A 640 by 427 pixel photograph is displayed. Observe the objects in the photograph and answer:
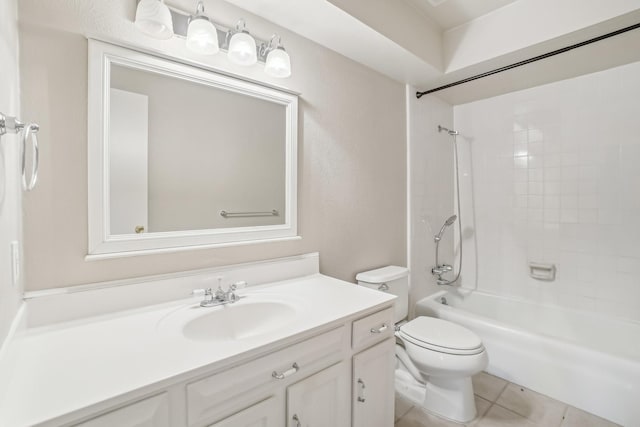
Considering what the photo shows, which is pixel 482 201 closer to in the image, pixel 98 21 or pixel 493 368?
pixel 493 368

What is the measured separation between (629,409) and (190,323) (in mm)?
2237

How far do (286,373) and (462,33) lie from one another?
240 centimetres

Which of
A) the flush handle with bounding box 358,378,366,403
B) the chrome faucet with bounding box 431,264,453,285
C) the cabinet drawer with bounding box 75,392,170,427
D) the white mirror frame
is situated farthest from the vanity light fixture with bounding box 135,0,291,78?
the chrome faucet with bounding box 431,264,453,285

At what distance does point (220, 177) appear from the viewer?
1.38 m

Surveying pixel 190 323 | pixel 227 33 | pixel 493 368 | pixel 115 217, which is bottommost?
pixel 493 368

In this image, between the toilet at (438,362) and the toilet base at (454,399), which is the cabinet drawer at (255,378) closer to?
the toilet at (438,362)

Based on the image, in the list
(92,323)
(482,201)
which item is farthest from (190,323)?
(482,201)

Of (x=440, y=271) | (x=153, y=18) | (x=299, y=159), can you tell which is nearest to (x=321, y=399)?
(x=299, y=159)

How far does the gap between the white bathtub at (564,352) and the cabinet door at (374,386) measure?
1.10 metres

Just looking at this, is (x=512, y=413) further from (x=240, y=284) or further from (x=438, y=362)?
(x=240, y=284)

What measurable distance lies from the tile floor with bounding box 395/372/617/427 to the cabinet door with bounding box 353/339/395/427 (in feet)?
1.56

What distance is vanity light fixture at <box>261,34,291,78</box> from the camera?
1.42 metres

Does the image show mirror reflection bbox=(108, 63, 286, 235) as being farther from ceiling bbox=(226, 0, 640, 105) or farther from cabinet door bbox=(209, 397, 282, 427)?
cabinet door bbox=(209, 397, 282, 427)

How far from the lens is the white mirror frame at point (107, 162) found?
105 centimetres
